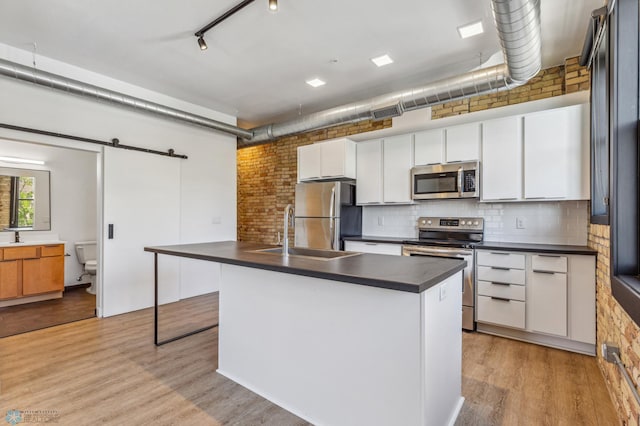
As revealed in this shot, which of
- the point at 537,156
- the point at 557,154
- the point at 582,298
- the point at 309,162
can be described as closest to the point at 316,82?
the point at 309,162

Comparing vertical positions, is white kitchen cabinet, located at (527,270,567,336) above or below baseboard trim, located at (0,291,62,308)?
above

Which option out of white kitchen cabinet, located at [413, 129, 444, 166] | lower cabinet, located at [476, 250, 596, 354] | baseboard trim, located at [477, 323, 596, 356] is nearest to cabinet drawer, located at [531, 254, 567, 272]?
lower cabinet, located at [476, 250, 596, 354]

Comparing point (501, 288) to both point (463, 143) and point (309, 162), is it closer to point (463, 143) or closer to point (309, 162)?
point (463, 143)

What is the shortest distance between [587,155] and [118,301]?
556cm

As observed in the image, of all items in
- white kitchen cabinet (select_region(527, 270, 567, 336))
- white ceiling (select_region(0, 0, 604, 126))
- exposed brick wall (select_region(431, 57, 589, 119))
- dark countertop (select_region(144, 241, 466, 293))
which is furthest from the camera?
exposed brick wall (select_region(431, 57, 589, 119))

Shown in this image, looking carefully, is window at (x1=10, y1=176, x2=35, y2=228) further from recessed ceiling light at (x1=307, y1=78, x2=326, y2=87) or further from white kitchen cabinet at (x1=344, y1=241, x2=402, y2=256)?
white kitchen cabinet at (x1=344, y1=241, x2=402, y2=256)

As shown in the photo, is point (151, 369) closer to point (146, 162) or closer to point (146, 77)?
point (146, 162)

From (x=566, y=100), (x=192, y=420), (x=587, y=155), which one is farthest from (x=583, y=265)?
(x=192, y=420)

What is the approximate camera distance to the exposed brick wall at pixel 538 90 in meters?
3.32

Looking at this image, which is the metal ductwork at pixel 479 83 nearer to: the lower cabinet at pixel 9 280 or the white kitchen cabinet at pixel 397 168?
the white kitchen cabinet at pixel 397 168

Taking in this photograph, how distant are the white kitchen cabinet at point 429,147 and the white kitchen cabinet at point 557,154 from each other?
91 cm

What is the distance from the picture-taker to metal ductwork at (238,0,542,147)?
2.15m

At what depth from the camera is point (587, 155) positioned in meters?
3.15

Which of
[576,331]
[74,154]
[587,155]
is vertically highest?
[74,154]
